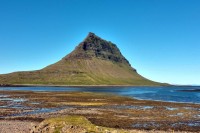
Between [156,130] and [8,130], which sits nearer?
[8,130]

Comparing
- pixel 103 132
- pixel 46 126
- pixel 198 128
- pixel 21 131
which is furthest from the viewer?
pixel 198 128

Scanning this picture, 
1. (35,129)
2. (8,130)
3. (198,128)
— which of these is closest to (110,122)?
(198,128)

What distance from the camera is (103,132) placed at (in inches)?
824

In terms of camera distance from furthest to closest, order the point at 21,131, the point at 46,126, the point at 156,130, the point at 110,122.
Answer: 1. the point at 110,122
2. the point at 156,130
3. the point at 21,131
4. the point at 46,126

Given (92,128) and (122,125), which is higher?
(92,128)

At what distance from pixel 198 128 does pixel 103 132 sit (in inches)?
948

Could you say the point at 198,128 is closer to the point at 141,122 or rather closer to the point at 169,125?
the point at 169,125

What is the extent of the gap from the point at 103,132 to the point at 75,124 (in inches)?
113

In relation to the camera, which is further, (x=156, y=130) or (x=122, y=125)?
(x=122, y=125)

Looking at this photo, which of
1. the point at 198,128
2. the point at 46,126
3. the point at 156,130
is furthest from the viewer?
the point at 198,128

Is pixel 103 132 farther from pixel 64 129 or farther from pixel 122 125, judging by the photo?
pixel 122 125

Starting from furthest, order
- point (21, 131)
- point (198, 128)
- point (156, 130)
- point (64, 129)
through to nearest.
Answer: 1. point (198, 128)
2. point (156, 130)
3. point (21, 131)
4. point (64, 129)

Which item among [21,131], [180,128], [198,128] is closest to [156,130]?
[180,128]

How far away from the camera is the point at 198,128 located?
40.1 meters
